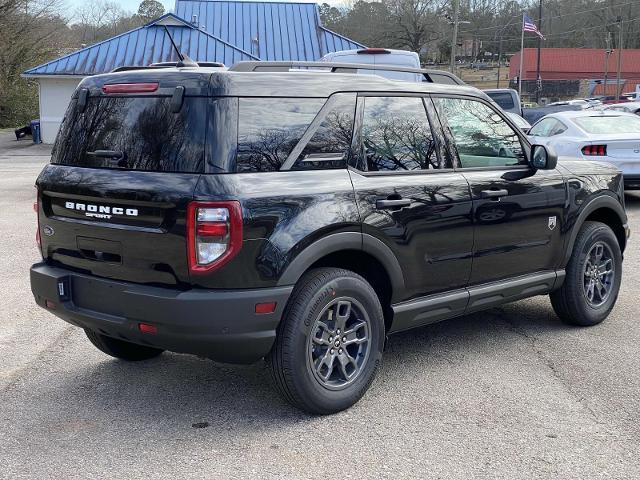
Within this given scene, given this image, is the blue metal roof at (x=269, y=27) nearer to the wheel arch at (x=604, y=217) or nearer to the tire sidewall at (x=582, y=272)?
the wheel arch at (x=604, y=217)

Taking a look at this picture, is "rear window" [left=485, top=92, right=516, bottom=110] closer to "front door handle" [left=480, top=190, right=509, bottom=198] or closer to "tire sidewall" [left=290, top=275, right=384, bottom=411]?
"front door handle" [left=480, top=190, right=509, bottom=198]

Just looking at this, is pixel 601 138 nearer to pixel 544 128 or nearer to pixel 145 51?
pixel 544 128

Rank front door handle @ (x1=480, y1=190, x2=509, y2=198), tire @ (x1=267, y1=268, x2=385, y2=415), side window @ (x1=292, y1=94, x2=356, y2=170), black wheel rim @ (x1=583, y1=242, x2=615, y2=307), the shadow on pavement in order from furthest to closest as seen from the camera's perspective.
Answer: black wheel rim @ (x1=583, y1=242, x2=615, y2=307)
front door handle @ (x1=480, y1=190, x2=509, y2=198)
the shadow on pavement
side window @ (x1=292, y1=94, x2=356, y2=170)
tire @ (x1=267, y1=268, x2=385, y2=415)

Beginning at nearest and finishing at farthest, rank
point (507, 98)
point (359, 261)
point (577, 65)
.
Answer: point (359, 261) → point (507, 98) → point (577, 65)

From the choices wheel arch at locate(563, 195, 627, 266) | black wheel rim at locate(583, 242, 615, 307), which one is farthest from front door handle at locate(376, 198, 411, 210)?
black wheel rim at locate(583, 242, 615, 307)

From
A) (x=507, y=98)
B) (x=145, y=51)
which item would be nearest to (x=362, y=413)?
(x=507, y=98)

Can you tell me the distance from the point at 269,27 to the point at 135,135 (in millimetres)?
32210

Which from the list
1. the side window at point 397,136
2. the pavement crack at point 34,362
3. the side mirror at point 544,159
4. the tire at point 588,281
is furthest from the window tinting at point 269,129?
the tire at point 588,281

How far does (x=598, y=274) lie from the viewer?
6145 mm

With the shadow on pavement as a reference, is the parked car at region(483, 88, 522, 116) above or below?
above

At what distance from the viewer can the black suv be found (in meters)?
3.86

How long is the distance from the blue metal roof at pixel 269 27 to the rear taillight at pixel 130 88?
28.1 meters

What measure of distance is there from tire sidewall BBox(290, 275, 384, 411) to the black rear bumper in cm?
17

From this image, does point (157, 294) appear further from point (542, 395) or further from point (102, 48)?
point (102, 48)
